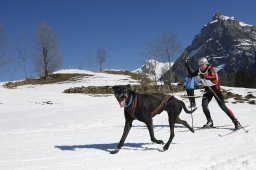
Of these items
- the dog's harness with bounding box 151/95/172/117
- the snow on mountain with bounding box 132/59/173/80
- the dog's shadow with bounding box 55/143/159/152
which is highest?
the snow on mountain with bounding box 132/59/173/80

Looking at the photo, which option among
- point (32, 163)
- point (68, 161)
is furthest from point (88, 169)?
point (32, 163)

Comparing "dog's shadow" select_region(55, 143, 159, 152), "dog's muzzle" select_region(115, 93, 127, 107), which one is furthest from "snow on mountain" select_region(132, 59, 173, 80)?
"dog's muzzle" select_region(115, 93, 127, 107)

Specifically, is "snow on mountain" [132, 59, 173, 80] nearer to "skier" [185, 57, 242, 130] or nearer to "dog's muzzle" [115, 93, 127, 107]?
"skier" [185, 57, 242, 130]

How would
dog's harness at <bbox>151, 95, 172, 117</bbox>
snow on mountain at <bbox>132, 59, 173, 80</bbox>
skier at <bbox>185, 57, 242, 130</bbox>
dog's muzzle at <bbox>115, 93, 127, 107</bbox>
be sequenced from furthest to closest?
snow on mountain at <bbox>132, 59, 173, 80</bbox>, skier at <bbox>185, 57, 242, 130</bbox>, dog's harness at <bbox>151, 95, 172, 117</bbox>, dog's muzzle at <bbox>115, 93, 127, 107</bbox>

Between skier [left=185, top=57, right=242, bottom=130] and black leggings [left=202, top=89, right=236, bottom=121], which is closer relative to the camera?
skier [left=185, top=57, right=242, bottom=130]

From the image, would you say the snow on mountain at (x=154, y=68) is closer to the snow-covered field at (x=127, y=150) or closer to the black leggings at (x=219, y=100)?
the snow-covered field at (x=127, y=150)

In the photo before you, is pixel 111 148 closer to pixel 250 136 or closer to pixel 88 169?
pixel 88 169

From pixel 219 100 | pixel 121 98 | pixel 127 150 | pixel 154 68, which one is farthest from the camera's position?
pixel 154 68

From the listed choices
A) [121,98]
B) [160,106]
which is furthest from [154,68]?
[121,98]

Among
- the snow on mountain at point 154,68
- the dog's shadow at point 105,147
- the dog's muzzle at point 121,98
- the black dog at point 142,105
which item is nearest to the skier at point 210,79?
the black dog at point 142,105

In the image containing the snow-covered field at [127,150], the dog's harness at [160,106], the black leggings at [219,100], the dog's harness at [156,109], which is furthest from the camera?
the black leggings at [219,100]

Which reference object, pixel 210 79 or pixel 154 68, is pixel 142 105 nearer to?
pixel 210 79

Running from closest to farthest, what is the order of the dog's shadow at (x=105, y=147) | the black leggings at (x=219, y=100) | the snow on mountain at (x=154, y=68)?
the dog's shadow at (x=105, y=147) < the black leggings at (x=219, y=100) < the snow on mountain at (x=154, y=68)

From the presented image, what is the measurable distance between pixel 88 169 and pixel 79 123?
26.7 feet
